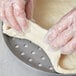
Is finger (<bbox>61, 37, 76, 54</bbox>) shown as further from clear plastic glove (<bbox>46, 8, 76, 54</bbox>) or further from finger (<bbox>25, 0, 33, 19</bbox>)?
finger (<bbox>25, 0, 33, 19</bbox>)

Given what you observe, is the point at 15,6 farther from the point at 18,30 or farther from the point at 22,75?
the point at 22,75

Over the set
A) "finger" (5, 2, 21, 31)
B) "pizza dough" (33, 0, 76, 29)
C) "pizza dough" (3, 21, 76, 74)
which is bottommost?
"pizza dough" (3, 21, 76, 74)

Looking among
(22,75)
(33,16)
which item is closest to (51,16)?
(33,16)

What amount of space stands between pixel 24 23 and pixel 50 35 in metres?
A: 0.07

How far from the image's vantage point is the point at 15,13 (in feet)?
1.94

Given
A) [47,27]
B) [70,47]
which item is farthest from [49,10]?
[70,47]

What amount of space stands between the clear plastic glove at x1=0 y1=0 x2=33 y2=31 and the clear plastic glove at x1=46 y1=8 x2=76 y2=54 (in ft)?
0.25

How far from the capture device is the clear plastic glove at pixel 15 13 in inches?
23.3

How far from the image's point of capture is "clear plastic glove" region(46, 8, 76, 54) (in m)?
0.55

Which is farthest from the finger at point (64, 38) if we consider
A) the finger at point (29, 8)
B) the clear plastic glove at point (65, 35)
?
the finger at point (29, 8)

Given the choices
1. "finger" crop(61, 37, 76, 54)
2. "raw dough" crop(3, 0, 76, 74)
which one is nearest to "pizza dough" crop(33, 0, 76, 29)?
"raw dough" crop(3, 0, 76, 74)

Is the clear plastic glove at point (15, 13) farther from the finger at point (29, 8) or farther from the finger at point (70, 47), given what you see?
the finger at point (70, 47)

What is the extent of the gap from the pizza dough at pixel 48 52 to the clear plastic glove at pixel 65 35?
29mm

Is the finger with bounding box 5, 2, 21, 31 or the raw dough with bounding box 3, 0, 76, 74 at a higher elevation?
the finger with bounding box 5, 2, 21, 31
